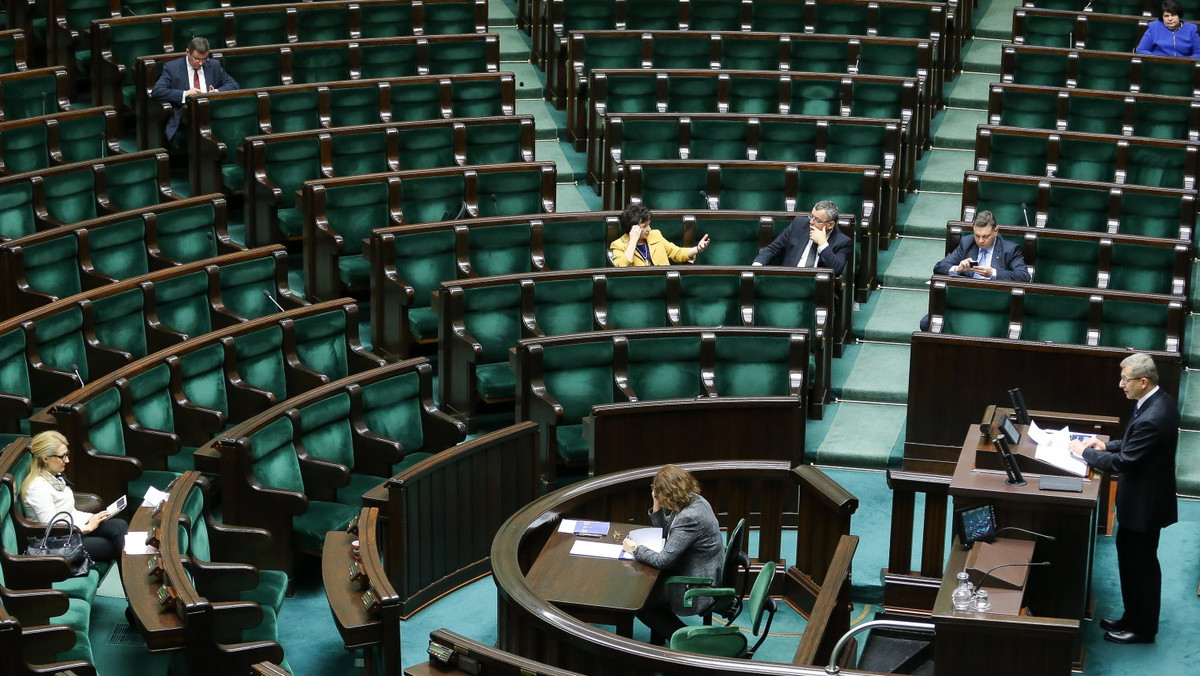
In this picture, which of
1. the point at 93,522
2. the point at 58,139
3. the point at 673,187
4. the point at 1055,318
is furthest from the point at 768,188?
the point at 93,522

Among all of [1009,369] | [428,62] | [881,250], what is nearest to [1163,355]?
[1009,369]

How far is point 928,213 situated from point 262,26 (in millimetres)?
3067

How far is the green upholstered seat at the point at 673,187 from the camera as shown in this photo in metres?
6.26

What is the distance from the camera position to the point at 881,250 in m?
6.61

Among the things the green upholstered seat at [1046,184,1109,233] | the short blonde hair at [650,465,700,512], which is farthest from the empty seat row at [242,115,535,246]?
the short blonde hair at [650,465,700,512]

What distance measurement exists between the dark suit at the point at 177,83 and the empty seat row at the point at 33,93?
415 mm

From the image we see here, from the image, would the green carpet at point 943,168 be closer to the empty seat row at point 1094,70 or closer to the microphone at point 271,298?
the empty seat row at point 1094,70

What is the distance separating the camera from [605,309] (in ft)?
18.5

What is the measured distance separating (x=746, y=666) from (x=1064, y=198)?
3.27 meters

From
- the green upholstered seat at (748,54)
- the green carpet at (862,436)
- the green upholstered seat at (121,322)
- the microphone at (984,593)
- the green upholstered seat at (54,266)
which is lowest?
the green carpet at (862,436)

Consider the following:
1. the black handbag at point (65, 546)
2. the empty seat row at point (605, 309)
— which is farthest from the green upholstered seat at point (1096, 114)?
the black handbag at point (65, 546)

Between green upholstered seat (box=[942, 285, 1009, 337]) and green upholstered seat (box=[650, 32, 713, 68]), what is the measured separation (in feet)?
7.44

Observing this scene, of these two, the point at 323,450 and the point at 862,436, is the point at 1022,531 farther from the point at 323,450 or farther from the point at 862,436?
the point at 323,450

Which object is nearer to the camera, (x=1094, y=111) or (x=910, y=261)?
(x=910, y=261)
